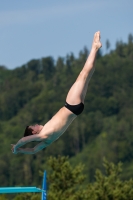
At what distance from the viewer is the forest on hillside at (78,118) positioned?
5556 inches

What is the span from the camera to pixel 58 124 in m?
16.8

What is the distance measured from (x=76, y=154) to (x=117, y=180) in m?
105

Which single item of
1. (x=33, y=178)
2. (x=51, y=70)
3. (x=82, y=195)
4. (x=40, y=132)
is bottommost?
(x=40, y=132)

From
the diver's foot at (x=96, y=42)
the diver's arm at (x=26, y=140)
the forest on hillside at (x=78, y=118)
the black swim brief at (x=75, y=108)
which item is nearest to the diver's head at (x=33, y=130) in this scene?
the diver's arm at (x=26, y=140)

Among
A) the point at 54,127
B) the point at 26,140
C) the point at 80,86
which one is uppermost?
the point at 80,86

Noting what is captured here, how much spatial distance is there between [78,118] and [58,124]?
141787mm

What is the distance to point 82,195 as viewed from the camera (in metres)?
43.2

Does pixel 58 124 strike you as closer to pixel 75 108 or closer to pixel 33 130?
pixel 75 108

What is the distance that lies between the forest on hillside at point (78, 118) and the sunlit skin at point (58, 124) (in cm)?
10839

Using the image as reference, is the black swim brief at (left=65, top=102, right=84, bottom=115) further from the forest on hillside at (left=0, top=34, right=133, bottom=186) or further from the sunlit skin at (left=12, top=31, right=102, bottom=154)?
the forest on hillside at (left=0, top=34, right=133, bottom=186)

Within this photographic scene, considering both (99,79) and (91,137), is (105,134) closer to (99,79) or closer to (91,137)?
(91,137)

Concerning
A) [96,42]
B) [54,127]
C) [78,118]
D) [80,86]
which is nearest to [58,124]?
[54,127]

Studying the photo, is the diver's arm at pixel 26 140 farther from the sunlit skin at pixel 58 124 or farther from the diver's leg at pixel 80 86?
the diver's leg at pixel 80 86

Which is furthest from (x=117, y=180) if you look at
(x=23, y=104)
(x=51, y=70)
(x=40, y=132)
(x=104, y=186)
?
(x=51, y=70)
